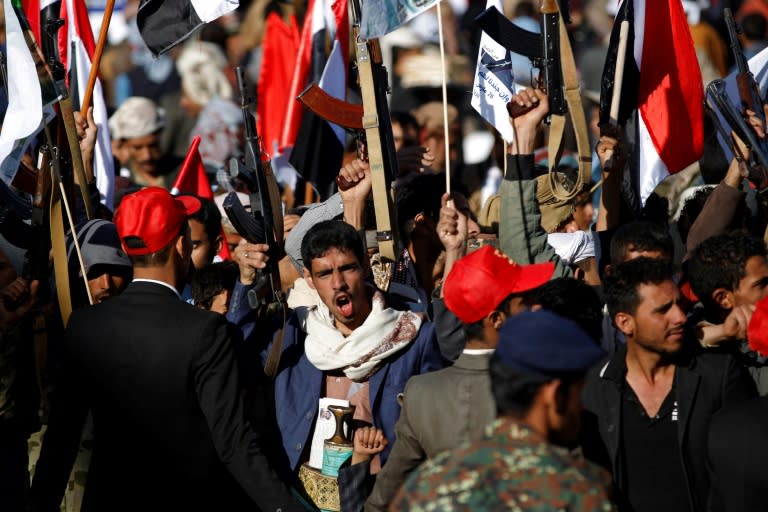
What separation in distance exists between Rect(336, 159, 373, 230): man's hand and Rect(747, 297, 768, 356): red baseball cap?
197 cm

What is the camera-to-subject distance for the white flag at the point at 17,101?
6.00 metres

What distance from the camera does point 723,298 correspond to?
5.50 metres

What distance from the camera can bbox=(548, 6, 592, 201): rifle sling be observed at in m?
5.75

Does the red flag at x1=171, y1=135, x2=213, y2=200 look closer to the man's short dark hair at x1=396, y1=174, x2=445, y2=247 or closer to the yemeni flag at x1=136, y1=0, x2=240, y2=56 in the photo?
the yemeni flag at x1=136, y1=0, x2=240, y2=56

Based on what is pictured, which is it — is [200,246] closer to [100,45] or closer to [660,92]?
[100,45]

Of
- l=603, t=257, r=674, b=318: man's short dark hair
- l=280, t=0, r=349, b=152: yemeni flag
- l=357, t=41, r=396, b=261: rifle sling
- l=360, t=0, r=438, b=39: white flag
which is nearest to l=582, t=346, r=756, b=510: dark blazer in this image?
l=603, t=257, r=674, b=318: man's short dark hair

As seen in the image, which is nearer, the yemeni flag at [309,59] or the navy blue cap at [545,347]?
the navy blue cap at [545,347]

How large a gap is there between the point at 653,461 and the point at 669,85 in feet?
7.60

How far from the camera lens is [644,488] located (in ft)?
15.8

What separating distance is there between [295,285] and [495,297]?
1.80m

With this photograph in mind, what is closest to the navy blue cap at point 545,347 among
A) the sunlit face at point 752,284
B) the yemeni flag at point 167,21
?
the sunlit face at point 752,284

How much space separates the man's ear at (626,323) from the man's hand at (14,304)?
242 cm

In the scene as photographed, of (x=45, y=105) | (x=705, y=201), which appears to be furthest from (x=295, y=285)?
(x=705, y=201)

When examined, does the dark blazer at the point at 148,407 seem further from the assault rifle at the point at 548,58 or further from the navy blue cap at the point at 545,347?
the assault rifle at the point at 548,58
